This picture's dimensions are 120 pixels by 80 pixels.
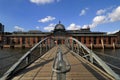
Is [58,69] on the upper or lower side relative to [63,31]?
lower

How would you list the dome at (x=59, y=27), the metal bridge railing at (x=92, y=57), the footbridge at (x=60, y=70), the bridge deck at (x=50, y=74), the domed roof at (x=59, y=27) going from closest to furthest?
the footbridge at (x=60, y=70) → the metal bridge railing at (x=92, y=57) → the bridge deck at (x=50, y=74) → the dome at (x=59, y=27) → the domed roof at (x=59, y=27)

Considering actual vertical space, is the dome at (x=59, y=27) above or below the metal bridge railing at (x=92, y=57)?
above

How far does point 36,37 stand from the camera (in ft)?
256

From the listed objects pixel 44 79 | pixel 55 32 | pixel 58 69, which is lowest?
pixel 44 79

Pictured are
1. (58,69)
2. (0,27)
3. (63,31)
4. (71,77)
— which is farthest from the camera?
(0,27)

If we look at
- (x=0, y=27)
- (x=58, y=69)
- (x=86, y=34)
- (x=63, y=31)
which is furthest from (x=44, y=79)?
(x=0, y=27)

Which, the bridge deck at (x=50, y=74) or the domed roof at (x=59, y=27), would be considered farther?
the domed roof at (x=59, y=27)

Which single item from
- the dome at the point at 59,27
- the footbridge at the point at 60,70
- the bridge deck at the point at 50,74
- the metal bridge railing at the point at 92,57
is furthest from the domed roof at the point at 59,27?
the bridge deck at the point at 50,74

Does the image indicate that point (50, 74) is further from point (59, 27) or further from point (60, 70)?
point (59, 27)

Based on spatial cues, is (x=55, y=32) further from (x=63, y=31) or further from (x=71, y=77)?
(x=71, y=77)

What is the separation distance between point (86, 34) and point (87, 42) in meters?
4.14

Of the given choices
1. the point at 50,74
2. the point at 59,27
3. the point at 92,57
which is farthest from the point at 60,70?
the point at 59,27

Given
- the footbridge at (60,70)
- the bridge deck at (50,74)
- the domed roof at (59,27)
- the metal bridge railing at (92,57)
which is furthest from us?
the domed roof at (59,27)

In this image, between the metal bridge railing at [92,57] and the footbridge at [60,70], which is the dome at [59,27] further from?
the footbridge at [60,70]
